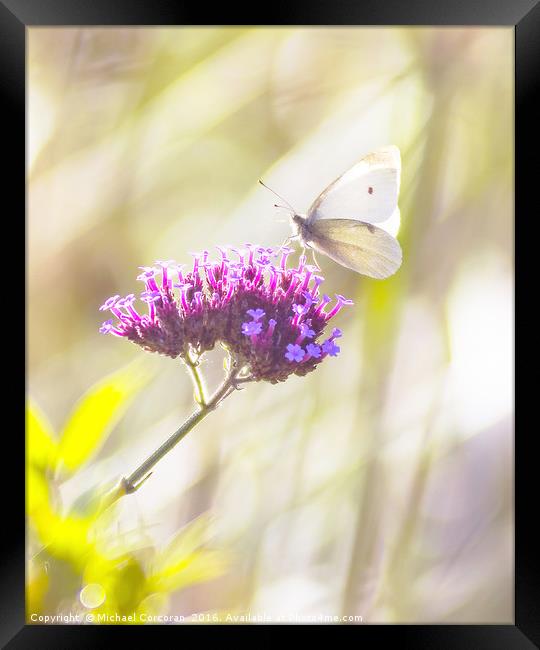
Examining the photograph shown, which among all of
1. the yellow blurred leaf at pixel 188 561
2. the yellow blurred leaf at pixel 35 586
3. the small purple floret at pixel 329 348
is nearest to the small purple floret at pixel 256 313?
the small purple floret at pixel 329 348

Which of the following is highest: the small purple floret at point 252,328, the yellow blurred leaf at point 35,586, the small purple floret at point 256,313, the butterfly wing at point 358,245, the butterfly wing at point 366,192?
the butterfly wing at point 366,192

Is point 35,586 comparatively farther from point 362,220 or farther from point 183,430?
point 362,220

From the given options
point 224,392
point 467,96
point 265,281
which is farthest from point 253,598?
point 467,96

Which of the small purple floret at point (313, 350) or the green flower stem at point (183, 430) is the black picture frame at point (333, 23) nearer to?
the green flower stem at point (183, 430)

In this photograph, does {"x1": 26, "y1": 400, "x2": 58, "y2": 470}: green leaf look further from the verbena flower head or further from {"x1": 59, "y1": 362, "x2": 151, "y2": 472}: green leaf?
the verbena flower head

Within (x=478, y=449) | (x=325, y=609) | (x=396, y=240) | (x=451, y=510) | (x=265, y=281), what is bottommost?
(x=325, y=609)

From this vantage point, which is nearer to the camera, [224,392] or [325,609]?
[224,392]

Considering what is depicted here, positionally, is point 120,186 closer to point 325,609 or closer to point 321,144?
point 321,144

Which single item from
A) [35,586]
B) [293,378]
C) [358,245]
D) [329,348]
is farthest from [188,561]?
[358,245]

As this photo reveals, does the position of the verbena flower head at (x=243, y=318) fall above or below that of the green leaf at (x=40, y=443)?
above
